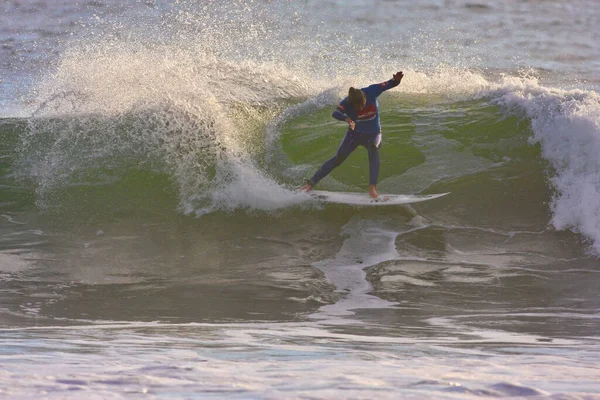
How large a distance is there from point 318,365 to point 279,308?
2.68 m

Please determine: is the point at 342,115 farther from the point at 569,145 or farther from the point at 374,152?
the point at 569,145

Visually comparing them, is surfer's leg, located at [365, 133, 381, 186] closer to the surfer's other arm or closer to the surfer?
the surfer

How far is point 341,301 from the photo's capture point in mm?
7152

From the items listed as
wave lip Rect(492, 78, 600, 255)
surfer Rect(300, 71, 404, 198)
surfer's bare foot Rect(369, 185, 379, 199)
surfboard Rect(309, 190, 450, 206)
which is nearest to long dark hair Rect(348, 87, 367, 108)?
surfer Rect(300, 71, 404, 198)

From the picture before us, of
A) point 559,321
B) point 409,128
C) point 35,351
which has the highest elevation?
point 409,128

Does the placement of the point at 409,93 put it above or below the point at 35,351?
above

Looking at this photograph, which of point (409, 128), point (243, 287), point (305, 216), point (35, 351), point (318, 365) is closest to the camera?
point (318, 365)

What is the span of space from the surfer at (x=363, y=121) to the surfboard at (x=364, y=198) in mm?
118

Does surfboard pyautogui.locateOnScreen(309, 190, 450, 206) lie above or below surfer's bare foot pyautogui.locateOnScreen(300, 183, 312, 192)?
below

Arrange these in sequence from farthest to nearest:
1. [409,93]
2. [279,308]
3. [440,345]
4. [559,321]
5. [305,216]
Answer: [409,93] < [305,216] < [279,308] < [559,321] < [440,345]

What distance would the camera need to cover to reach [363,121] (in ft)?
30.1

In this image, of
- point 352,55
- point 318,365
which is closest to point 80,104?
point 318,365

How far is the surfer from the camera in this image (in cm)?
874

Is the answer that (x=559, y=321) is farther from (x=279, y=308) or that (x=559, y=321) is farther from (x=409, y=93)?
(x=409, y=93)
